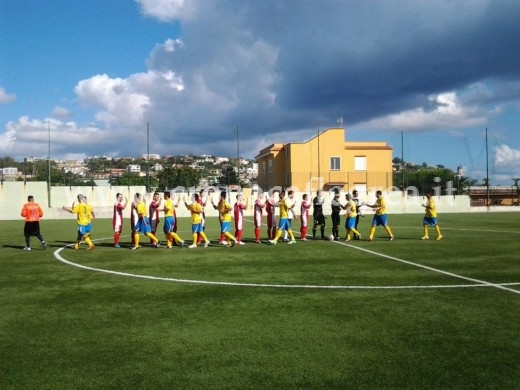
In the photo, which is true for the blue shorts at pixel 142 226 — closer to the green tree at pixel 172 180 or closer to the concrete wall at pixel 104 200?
the concrete wall at pixel 104 200

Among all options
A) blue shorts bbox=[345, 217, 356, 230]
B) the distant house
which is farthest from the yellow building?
blue shorts bbox=[345, 217, 356, 230]

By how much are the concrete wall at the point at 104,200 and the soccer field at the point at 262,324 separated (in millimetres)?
24867

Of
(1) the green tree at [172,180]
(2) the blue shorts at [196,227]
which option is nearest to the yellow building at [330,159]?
(1) the green tree at [172,180]

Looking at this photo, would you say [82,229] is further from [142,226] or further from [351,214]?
[351,214]

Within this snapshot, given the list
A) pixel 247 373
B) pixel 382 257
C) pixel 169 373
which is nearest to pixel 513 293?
pixel 382 257

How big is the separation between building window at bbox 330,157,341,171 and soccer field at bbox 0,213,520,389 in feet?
143

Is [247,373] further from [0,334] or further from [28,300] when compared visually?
[28,300]

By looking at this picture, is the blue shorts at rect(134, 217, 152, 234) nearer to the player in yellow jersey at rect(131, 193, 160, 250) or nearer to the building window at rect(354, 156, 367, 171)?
the player in yellow jersey at rect(131, 193, 160, 250)

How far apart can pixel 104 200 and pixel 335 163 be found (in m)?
28.4

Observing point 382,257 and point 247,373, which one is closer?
point 247,373

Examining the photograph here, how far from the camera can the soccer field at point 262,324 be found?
462 centimetres

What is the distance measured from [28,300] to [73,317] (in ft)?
5.44

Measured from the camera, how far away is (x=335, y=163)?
183 feet

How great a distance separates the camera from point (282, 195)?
17.3 metres
